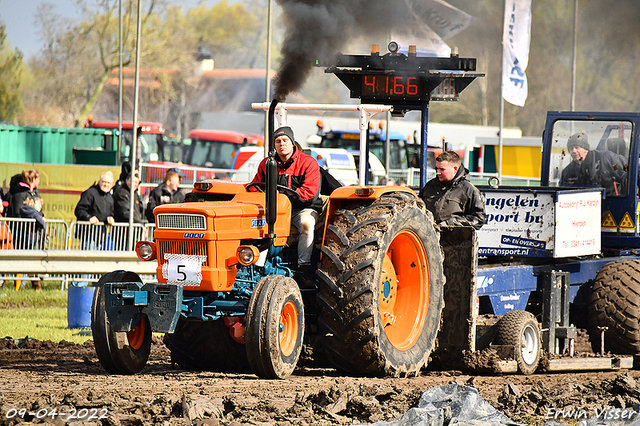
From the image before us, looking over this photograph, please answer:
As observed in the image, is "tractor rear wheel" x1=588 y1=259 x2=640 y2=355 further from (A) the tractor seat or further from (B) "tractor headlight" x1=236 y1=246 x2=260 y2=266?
(B) "tractor headlight" x1=236 y1=246 x2=260 y2=266

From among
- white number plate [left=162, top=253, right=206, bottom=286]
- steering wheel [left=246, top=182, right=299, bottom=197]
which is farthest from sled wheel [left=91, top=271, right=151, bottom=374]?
steering wheel [left=246, top=182, right=299, bottom=197]

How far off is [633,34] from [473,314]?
44.8ft

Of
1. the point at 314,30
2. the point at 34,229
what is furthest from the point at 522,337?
the point at 34,229

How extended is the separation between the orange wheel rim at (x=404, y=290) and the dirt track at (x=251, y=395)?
0.42m

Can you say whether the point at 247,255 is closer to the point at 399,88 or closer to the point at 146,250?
the point at 146,250

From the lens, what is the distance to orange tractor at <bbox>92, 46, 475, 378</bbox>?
6598mm

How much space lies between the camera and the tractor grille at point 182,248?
6.67 m

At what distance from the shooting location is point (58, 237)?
14203 mm

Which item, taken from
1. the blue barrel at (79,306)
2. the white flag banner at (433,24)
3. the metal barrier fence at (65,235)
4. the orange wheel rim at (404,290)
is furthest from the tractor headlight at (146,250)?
the white flag banner at (433,24)

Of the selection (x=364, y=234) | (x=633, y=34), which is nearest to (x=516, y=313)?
(x=364, y=234)

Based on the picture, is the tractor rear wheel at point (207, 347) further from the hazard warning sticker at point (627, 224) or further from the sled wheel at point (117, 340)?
the hazard warning sticker at point (627, 224)

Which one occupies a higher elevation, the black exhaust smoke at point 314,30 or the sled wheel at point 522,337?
the black exhaust smoke at point 314,30

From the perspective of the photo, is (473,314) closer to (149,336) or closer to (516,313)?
(516,313)

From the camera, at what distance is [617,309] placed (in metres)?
9.36
